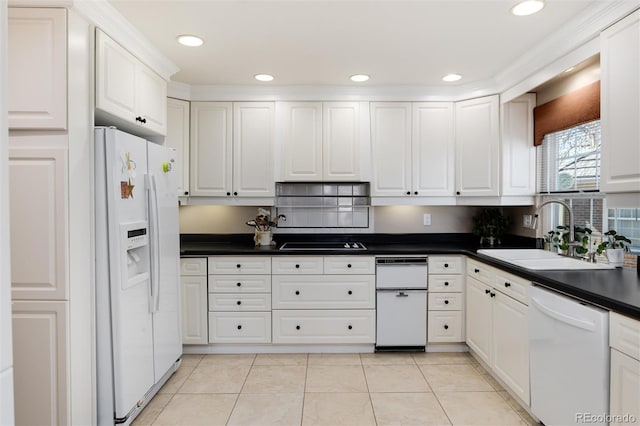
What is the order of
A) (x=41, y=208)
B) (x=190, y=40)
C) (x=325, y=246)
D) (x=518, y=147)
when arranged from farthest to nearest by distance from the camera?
(x=325, y=246), (x=518, y=147), (x=190, y=40), (x=41, y=208)

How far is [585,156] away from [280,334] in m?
2.74

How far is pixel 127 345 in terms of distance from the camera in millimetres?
2020

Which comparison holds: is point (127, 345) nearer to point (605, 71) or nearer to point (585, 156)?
point (605, 71)

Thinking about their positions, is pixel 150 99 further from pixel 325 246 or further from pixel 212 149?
pixel 325 246

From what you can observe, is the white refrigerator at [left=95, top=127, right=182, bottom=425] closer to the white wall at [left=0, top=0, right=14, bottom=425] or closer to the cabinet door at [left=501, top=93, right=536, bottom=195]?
the white wall at [left=0, top=0, right=14, bottom=425]

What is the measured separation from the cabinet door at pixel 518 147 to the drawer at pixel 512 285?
0.91 metres

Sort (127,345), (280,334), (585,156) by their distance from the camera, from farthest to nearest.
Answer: (280,334)
(585,156)
(127,345)

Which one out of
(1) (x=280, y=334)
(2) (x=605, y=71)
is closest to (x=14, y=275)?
(1) (x=280, y=334)

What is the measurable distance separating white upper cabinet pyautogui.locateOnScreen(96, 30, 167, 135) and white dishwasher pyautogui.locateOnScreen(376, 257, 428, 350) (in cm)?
210

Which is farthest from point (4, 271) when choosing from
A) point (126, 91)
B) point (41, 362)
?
point (126, 91)

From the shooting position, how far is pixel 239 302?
306 centimetres

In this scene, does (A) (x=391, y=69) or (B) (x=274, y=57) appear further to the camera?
(A) (x=391, y=69)

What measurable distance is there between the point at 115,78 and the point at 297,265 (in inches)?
73.8

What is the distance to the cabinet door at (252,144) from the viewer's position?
10.7 feet
